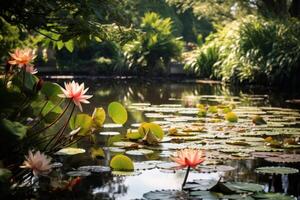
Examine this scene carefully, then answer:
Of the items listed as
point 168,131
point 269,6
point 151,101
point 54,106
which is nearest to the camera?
point 54,106

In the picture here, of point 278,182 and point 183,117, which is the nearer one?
point 278,182

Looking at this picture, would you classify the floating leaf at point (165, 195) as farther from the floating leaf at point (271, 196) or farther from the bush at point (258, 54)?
the bush at point (258, 54)

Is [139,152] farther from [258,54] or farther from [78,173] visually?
[258,54]

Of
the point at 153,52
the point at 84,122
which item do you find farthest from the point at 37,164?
the point at 153,52

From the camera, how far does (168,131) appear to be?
564cm

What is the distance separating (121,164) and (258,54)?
10.6 meters

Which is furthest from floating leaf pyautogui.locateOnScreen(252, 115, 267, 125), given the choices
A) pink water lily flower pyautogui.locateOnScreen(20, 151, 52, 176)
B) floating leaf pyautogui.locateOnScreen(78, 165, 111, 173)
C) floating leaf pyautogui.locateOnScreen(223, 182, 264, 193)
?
pink water lily flower pyautogui.locateOnScreen(20, 151, 52, 176)

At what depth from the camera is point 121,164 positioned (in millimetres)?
3803

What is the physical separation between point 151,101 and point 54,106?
6117 millimetres

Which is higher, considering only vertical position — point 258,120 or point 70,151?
point 258,120

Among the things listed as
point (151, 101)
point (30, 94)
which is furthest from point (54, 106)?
point (151, 101)

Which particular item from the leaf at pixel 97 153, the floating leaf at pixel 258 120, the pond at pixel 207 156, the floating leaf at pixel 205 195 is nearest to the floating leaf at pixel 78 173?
the pond at pixel 207 156

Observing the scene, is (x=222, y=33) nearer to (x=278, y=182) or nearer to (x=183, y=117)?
(x=183, y=117)

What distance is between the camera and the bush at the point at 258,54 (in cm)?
1259
